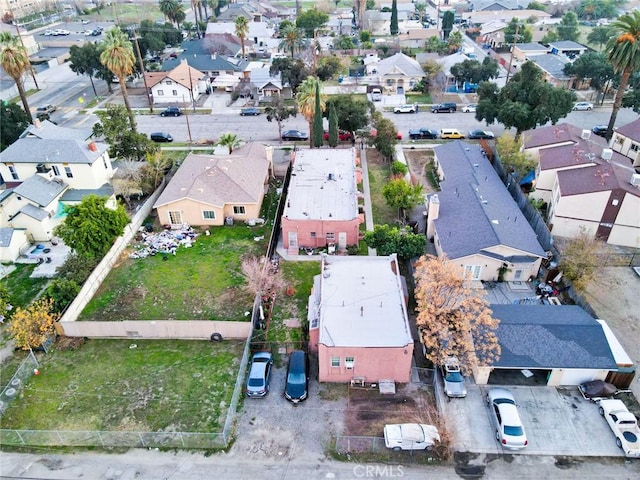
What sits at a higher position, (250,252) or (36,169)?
(36,169)

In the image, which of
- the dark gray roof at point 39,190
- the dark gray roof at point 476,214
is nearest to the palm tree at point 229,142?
the dark gray roof at point 39,190

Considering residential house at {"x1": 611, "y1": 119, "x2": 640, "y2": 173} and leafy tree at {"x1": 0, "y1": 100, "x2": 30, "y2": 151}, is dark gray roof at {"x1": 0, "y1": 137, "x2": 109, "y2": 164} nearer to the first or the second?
leafy tree at {"x1": 0, "y1": 100, "x2": 30, "y2": 151}

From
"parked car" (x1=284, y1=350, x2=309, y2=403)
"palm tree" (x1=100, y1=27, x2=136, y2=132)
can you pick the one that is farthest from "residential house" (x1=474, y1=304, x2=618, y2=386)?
"palm tree" (x1=100, y1=27, x2=136, y2=132)

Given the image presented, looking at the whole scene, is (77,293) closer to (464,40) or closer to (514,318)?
(514,318)

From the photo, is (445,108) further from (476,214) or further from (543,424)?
(543,424)

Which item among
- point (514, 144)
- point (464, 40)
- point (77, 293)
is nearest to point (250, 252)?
point (77, 293)

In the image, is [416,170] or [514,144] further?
[416,170]

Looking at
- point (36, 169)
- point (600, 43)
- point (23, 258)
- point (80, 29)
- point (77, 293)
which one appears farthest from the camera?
point (80, 29)

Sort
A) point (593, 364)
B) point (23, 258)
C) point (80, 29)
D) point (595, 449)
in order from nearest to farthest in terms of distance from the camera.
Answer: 1. point (595, 449)
2. point (593, 364)
3. point (23, 258)
4. point (80, 29)
